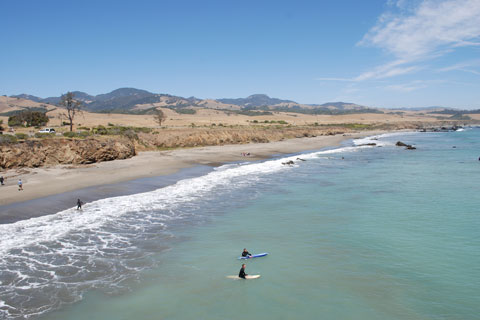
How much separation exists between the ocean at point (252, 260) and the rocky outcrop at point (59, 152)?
51.6 feet

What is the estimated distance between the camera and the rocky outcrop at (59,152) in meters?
32.8

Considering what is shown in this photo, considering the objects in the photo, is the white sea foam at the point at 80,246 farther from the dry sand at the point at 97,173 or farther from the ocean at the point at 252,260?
the dry sand at the point at 97,173

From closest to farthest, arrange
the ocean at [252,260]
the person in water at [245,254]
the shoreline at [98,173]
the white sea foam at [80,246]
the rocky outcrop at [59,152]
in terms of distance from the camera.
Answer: the ocean at [252,260] → the white sea foam at [80,246] → the person in water at [245,254] → the shoreline at [98,173] → the rocky outcrop at [59,152]

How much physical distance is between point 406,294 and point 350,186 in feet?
56.0

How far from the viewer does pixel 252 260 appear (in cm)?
1367

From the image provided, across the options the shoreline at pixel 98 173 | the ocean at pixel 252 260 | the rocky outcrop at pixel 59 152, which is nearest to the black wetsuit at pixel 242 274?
the ocean at pixel 252 260

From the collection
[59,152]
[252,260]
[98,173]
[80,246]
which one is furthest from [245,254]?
[59,152]

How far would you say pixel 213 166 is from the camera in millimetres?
40719

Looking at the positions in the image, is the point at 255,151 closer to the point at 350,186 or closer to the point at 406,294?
the point at 350,186

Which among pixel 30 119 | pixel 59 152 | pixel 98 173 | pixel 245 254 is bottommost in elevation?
pixel 245 254

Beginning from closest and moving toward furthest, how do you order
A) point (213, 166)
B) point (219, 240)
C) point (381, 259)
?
point (381, 259) < point (219, 240) < point (213, 166)

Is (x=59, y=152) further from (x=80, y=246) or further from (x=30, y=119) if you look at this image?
(x=30, y=119)

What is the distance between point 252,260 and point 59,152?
30565 mm

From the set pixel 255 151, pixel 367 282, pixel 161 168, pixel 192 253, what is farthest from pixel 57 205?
pixel 255 151
